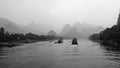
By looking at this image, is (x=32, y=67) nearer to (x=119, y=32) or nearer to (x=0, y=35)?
(x=119, y=32)

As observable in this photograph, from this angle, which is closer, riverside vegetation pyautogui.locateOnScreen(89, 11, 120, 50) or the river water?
the river water

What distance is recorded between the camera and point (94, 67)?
20.7 metres

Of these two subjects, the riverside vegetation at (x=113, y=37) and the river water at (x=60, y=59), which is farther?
the riverside vegetation at (x=113, y=37)

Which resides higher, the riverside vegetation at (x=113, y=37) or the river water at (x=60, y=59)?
the riverside vegetation at (x=113, y=37)

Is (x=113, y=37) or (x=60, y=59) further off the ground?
(x=113, y=37)

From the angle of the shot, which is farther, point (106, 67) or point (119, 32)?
point (119, 32)

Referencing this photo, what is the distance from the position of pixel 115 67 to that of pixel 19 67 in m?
14.2

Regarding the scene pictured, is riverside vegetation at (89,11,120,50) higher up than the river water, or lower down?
higher up

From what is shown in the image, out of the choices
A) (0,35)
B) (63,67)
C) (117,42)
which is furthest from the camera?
(0,35)

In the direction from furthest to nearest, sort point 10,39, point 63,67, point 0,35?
1. point 10,39
2. point 0,35
3. point 63,67

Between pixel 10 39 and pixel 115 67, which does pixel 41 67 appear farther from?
pixel 10 39

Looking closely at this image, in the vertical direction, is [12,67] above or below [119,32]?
below

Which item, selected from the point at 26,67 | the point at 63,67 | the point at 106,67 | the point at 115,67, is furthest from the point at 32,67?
the point at 115,67

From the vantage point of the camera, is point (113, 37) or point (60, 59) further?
point (113, 37)
